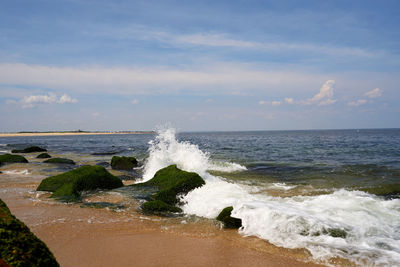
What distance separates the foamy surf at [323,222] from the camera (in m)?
4.53

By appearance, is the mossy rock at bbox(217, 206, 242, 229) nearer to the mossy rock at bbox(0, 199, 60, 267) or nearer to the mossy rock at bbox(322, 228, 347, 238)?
the mossy rock at bbox(322, 228, 347, 238)

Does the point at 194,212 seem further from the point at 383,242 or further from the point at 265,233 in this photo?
the point at 383,242

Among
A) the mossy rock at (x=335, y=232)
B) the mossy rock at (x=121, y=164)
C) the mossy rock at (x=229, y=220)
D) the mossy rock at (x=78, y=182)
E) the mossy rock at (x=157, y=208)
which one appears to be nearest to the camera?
the mossy rock at (x=335, y=232)

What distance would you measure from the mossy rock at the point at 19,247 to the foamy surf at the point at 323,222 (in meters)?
3.54

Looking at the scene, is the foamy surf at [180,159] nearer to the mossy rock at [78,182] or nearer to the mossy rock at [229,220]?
the mossy rock at [78,182]

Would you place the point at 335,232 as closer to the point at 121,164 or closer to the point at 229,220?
the point at 229,220

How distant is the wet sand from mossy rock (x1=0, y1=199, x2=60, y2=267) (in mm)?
1519

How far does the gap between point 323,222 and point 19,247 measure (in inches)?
194

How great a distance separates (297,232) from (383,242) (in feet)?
4.43

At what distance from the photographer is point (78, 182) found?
8.51 m

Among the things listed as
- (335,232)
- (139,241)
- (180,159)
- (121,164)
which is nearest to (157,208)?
(139,241)

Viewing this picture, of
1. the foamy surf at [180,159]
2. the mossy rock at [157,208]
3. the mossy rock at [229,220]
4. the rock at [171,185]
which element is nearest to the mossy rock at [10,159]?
the foamy surf at [180,159]

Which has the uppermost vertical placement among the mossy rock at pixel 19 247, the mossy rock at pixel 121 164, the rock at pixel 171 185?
the mossy rock at pixel 19 247

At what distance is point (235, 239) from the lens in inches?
198
